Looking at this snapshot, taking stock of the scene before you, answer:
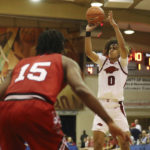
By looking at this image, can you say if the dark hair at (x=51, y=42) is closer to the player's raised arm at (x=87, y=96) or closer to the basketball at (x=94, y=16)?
the player's raised arm at (x=87, y=96)

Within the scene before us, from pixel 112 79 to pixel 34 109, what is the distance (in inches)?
104

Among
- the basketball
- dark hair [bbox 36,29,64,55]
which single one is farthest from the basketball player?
dark hair [bbox 36,29,64,55]

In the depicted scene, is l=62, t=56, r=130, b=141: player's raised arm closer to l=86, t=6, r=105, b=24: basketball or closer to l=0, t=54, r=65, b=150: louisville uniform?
l=0, t=54, r=65, b=150: louisville uniform

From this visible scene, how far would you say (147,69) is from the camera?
19.0 m

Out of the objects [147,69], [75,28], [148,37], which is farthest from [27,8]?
[147,69]

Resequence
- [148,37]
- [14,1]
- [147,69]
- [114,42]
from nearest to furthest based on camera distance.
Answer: [114,42] → [14,1] → [148,37] → [147,69]

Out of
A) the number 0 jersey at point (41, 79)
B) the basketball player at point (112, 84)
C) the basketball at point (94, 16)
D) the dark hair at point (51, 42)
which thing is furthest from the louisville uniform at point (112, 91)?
the number 0 jersey at point (41, 79)

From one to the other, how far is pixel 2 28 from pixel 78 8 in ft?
12.7

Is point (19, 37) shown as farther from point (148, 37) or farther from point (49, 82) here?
point (49, 82)

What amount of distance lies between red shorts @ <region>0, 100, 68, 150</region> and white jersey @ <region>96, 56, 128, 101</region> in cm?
242

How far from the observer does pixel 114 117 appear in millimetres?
4605

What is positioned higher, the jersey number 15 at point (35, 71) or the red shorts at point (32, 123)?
the jersey number 15 at point (35, 71)

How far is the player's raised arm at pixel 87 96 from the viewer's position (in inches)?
85.8

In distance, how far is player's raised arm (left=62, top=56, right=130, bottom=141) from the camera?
218 cm
